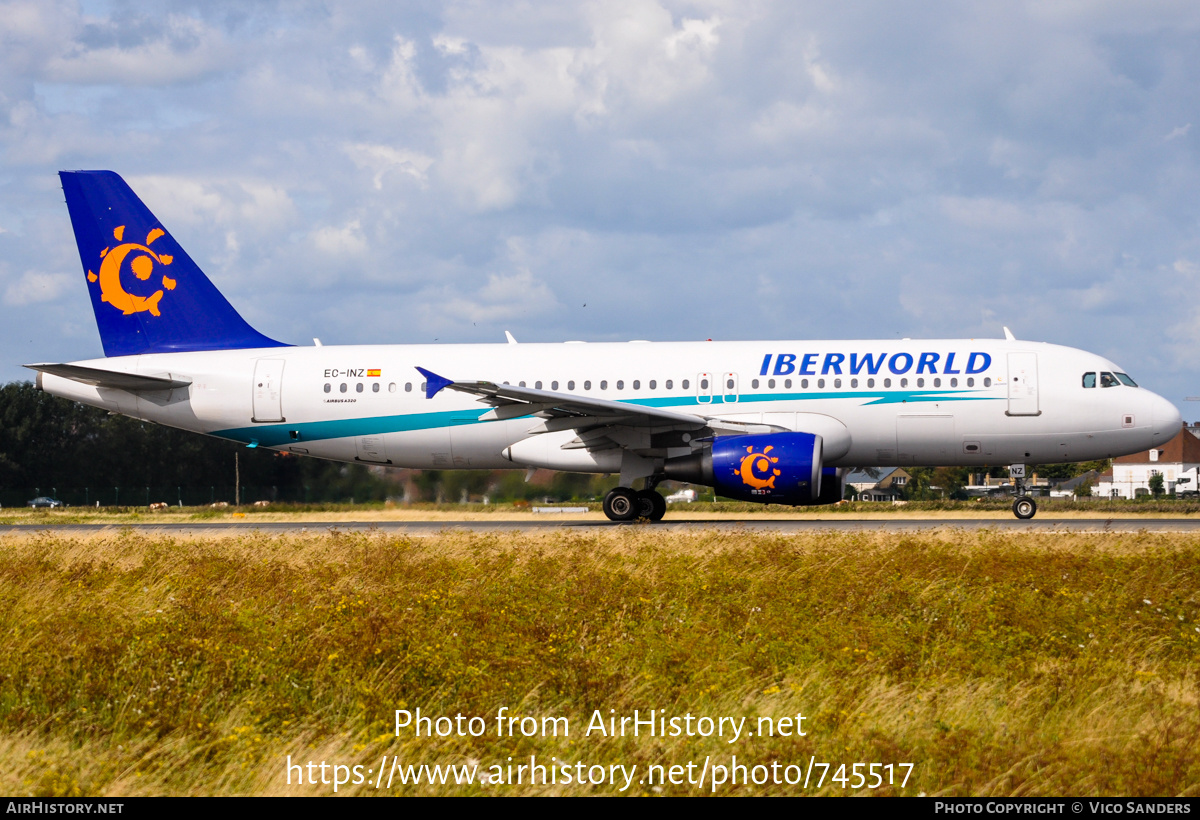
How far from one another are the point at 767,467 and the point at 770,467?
0.06 metres

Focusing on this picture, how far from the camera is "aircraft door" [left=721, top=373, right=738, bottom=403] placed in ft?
70.8

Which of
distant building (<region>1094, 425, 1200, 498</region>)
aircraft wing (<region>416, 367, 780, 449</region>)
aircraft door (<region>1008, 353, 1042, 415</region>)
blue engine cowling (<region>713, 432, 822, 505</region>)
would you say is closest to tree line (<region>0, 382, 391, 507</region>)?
aircraft wing (<region>416, 367, 780, 449</region>)

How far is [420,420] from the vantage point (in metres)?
22.8

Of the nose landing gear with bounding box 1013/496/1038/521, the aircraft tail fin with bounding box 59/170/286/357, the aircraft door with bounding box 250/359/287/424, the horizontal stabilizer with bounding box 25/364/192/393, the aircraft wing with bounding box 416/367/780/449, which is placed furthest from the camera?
the aircraft tail fin with bounding box 59/170/286/357

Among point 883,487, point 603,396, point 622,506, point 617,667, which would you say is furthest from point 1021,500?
point 883,487

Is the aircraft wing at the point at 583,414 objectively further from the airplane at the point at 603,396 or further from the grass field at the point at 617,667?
the grass field at the point at 617,667

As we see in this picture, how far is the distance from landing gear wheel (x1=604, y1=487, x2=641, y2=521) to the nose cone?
34.3ft

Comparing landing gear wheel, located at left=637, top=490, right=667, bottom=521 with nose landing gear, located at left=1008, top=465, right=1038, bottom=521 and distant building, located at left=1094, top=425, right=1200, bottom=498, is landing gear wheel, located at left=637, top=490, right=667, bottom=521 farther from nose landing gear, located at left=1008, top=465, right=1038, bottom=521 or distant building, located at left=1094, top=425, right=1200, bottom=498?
distant building, located at left=1094, top=425, right=1200, bottom=498

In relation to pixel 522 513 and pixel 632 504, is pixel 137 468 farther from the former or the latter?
pixel 632 504

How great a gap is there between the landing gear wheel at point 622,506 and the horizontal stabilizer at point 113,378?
9851 millimetres

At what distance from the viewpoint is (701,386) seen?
21.8 m

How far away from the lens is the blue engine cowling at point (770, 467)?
19531 millimetres

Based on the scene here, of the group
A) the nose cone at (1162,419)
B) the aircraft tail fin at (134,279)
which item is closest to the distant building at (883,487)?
the nose cone at (1162,419)
